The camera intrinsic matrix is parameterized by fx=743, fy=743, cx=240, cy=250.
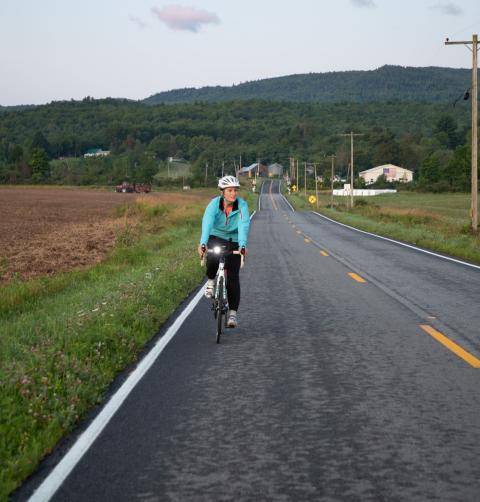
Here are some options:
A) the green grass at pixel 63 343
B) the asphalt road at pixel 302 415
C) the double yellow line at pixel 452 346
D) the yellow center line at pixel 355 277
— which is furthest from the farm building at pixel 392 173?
the asphalt road at pixel 302 415

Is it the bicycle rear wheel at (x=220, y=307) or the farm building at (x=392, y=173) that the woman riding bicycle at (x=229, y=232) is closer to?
the bicycle rear wheel at (x=220, y=307)

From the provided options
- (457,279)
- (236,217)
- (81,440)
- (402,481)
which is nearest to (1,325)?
(236,217)

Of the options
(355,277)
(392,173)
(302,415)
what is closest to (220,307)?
(302,415)

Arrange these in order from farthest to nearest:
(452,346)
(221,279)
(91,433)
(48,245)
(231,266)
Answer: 1. (48,245)
2. (231,266)
3. (221,279)
4. (452,346)
5. (91,433)

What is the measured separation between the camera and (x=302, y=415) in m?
5.88

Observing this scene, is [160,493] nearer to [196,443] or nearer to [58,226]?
[196,443]

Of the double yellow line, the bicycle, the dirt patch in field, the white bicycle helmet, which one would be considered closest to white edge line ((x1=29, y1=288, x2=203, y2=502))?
the bicycle

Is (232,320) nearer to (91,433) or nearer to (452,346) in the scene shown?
(452,346)

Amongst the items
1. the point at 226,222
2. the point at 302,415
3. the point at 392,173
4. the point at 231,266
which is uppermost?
the point at 392,173

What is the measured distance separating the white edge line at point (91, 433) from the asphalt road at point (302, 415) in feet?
0.21

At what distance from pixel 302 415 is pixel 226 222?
160 inches

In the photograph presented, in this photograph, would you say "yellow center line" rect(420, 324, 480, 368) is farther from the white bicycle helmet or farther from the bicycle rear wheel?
the white bicycle helmet

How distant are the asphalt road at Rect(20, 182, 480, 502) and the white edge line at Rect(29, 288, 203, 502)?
7cm

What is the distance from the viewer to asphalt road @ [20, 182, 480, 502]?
4434 millimetres
